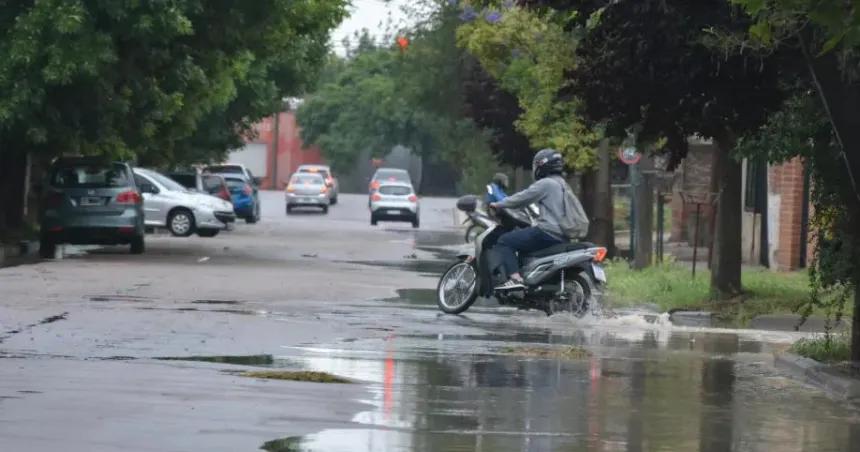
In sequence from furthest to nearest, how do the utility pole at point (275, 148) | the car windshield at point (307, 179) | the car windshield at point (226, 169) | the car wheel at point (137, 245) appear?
the utility pole at point (275, 148), the car windshield at point (307, 179), the car windshield at point (226, 169), the car wheel at point (137, 245)

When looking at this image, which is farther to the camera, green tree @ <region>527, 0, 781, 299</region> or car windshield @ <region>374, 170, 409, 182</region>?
car windshield @ <region>374, 170, 409, 182</region>

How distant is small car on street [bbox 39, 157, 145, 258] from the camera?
29.8 meters

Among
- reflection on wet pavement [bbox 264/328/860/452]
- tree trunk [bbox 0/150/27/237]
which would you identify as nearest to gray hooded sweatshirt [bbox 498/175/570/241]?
reflection on wet pavement [bbox 264/328/860/452]

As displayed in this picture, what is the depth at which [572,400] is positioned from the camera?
11531 millimetres

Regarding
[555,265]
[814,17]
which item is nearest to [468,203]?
[555,265]

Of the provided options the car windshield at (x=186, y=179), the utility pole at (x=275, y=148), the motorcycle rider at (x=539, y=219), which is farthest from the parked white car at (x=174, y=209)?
the utility pole at (x=275, y=148)

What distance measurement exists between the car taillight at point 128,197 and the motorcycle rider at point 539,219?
12840 mm

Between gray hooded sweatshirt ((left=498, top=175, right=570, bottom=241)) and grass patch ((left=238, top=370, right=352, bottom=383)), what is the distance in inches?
265

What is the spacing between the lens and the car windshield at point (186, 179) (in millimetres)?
45500

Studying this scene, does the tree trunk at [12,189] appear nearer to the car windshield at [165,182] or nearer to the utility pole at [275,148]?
the car windshield at [165,182]

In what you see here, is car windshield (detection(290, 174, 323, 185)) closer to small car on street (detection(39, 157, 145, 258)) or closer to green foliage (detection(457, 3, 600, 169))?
green foliage (detection(457, 3, 600, 169))

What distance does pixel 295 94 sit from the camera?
49781 mm

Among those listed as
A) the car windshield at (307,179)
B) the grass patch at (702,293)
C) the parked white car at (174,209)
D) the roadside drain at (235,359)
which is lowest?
the roadside drain at (235,359)

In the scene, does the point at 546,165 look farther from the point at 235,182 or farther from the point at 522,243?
the point at 235,182
